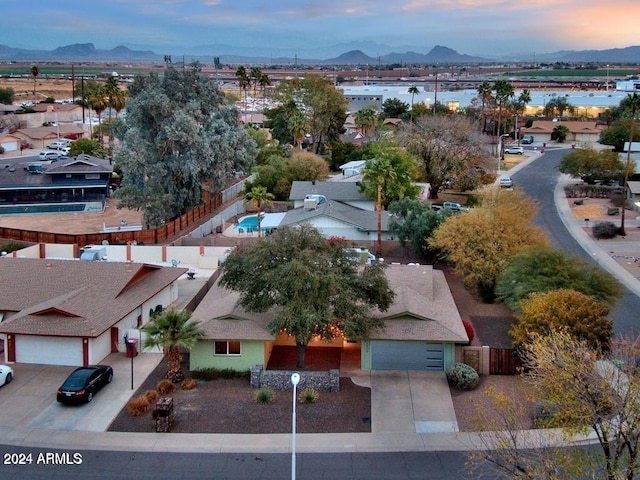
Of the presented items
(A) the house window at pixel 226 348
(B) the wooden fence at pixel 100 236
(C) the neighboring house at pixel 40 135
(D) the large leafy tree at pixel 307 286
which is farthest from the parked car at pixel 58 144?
(A) the house window at pixel 226 348

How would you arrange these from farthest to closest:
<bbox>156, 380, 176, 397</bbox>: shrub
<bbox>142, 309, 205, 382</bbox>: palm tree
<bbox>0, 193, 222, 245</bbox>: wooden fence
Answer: <bbox>0, 193, 222, 245</bbox>: wooden fence, <bbox>142, 309, 205, 382</bbox>: palm tree, <bbox>156, 380, 176, 397</bbox>: shrub

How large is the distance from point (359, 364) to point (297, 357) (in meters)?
2.73

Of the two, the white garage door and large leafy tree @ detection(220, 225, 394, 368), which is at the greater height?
large leafy tree @ detection(220, 225, 394, 368)

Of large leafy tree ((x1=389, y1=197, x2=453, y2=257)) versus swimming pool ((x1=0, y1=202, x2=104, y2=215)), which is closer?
large leafy tree ((x1=389, y1=197, x2=453, y2=257))

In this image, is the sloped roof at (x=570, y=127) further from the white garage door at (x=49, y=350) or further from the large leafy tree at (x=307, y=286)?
the white garage door at (x=49, y=350)

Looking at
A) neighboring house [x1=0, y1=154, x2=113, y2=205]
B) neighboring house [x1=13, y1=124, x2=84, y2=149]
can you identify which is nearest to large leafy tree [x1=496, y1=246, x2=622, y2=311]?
neighboring house [x1=0, y1=154, x2=113, y2=205]

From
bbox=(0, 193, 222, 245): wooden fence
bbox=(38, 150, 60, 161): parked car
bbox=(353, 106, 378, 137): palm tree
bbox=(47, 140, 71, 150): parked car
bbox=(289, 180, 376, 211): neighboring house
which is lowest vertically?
bbox=(0, 193, 222, 245): wooden fence

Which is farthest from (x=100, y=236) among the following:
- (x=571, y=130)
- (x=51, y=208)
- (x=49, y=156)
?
(x=571, y=130)

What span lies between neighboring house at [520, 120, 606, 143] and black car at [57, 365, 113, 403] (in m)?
115

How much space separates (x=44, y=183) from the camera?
71.8 meters

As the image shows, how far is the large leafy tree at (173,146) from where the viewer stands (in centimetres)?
5488

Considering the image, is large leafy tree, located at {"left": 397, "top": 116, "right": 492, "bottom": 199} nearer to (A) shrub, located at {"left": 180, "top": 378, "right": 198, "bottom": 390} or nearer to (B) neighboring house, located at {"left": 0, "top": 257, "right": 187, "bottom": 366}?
(B) neighboring house, located at {"left": 0, "top": 257, "right": 187, "bottom": 366}

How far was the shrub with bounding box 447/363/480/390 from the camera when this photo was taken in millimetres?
27391

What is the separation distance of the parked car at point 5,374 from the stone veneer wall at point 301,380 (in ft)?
31.6
